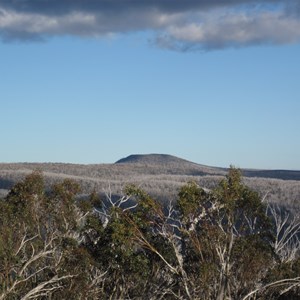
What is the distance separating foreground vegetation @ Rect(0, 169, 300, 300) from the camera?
22719mm

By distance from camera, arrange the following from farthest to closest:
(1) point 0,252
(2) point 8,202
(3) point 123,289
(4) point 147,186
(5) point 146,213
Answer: (4) point 147,186 < (2) point 8,202 < (3) point 123,289 < (5) point 146,213 < (1) point 0,252

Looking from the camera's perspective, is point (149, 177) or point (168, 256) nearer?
point (168, 256)

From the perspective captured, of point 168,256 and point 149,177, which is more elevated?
point 149,177

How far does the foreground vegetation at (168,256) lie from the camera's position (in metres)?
22.7

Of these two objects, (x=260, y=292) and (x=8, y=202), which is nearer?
(x=260, y=292)

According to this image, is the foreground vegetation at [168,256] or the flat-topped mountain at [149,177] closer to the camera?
the foreground vegetation at [168,256]

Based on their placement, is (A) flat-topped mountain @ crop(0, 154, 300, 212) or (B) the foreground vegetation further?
(A) flat-topped mountain @ crop(0, 154, 300, 212)

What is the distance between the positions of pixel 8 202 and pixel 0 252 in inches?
330

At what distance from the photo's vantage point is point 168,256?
80.3 ft

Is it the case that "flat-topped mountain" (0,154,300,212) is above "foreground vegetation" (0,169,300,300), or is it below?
above

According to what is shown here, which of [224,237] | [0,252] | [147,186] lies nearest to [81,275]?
[0,252]

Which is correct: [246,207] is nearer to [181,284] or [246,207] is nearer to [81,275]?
[181,284]

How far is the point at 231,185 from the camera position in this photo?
76.1ft

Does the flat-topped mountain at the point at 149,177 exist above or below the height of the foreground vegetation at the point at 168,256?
above
